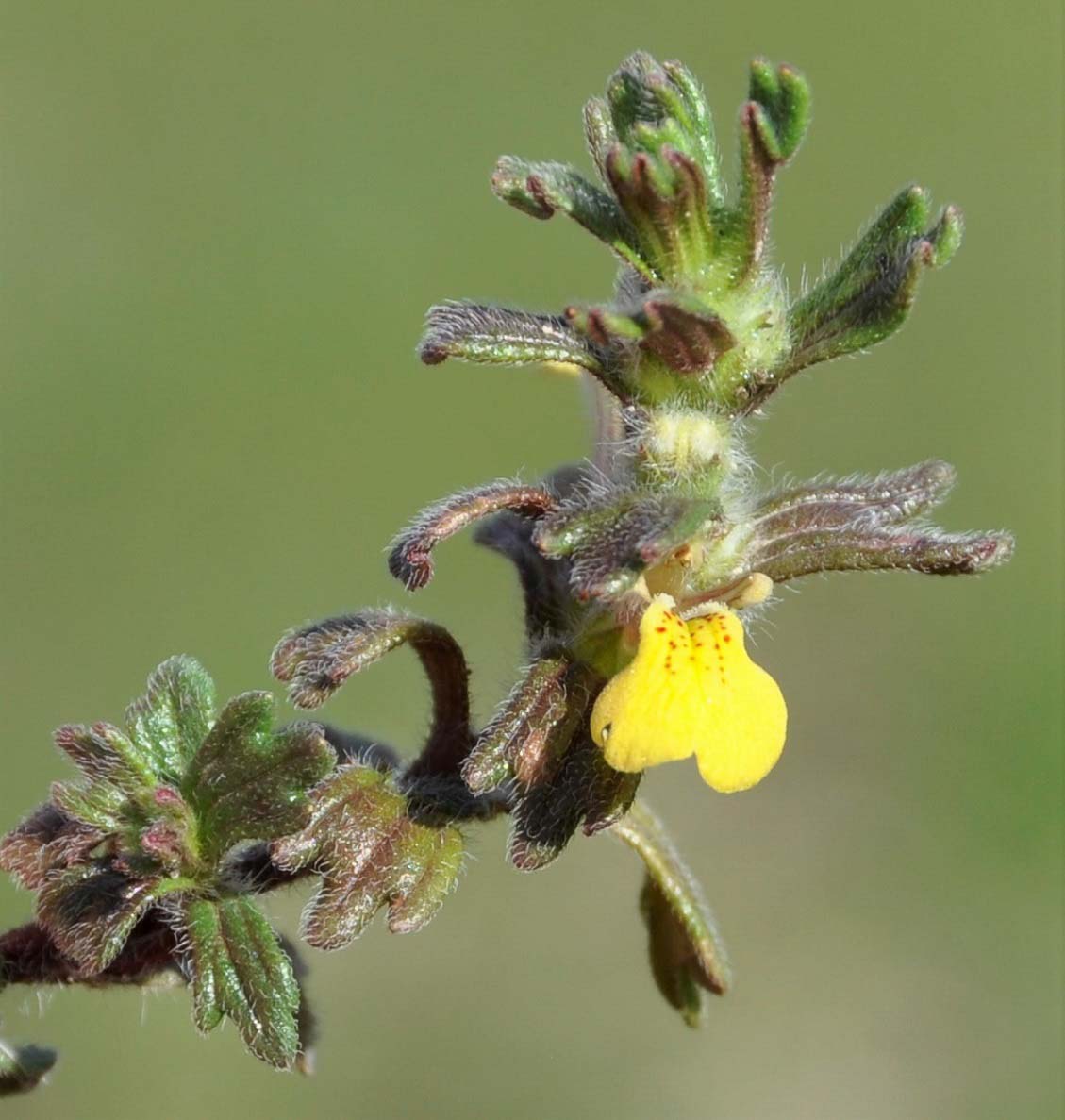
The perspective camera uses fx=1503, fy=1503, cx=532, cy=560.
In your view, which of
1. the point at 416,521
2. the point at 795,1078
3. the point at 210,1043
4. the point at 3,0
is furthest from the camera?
the point at 3,0

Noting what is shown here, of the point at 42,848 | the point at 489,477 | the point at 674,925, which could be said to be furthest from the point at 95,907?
the point at 489,477

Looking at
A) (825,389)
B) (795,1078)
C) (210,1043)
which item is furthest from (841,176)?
(210,1043)

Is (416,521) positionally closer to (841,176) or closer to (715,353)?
(715,353)

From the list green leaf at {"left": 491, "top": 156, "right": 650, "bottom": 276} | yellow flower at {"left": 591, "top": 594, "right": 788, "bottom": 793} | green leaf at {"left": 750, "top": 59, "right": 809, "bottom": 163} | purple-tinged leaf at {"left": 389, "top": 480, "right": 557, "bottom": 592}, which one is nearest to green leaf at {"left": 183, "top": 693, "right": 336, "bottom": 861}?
purple-tinged leaf at {"left": 389, "top": 480, "right": 557, "bottom": 592}

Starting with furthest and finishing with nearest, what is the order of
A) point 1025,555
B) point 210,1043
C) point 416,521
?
point 1025,555 < point 210,1043 < point 416,521

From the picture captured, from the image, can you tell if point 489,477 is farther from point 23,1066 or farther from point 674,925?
point 23,1066

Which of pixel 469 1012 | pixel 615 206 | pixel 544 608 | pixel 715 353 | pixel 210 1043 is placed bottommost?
pixel 210 1043
